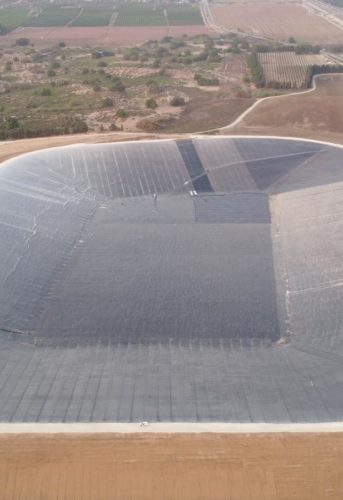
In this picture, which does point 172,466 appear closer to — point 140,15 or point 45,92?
point 45,92

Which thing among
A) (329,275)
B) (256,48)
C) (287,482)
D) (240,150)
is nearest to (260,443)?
(287,482)

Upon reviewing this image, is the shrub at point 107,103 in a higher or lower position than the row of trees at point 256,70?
lower

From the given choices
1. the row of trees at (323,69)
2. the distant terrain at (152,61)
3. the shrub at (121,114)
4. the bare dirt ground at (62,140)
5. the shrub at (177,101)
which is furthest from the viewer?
the row of trees at (323,69)

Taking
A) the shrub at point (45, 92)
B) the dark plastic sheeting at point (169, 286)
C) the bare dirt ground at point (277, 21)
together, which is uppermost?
the bare dirt ground at point (277, 21)

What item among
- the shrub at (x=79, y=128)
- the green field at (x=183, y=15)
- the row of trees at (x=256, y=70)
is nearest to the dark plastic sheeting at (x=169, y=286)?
the shrub at (x=79, y=128)

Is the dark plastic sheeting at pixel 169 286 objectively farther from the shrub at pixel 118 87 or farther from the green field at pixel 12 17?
the green field at pixel 12 17

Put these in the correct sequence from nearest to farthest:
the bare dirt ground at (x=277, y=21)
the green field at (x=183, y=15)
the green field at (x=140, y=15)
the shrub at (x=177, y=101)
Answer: the shrub at (x=177, y=101), the bare dirt ground at (x=277, y=21), the green field at (x=140, y=15), the green field at (x=183, y=15)
